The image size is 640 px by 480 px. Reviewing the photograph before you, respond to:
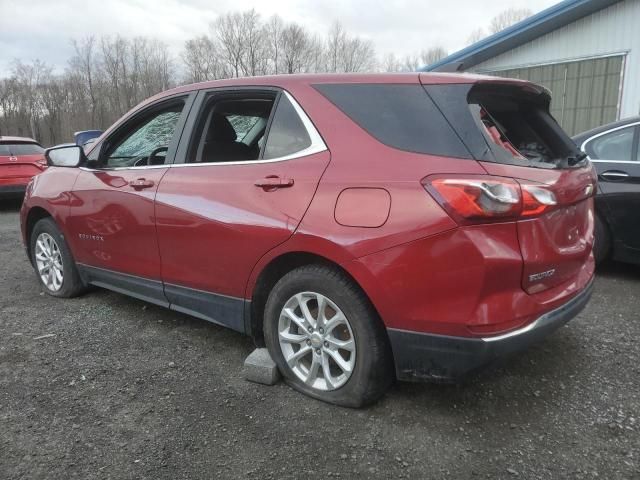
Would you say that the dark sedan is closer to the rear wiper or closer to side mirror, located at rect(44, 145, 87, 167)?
the rear wiper

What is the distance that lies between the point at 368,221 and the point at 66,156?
287 centimetres

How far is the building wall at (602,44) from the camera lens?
9.99 metres

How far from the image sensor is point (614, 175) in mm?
4621

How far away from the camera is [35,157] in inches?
405

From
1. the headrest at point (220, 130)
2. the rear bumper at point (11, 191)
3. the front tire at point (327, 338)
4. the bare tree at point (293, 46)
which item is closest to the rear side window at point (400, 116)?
the front tire at point (327, 338)

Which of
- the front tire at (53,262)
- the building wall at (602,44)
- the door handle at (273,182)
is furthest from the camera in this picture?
the building wall at (602,44)

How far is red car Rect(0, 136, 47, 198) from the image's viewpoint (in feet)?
32.4

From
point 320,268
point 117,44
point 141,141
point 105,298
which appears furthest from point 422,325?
point 117,44

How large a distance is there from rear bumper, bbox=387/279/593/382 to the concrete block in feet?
2.59

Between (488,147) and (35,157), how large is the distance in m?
10.4

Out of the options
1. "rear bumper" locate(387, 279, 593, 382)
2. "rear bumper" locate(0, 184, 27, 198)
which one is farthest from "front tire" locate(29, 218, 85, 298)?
"rear bumper" locate(0, 184, 27, 198)

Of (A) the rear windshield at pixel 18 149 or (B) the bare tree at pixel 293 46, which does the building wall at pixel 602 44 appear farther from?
(B) the bare tree at pixel 293 46

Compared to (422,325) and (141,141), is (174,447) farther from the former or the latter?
(141,141)

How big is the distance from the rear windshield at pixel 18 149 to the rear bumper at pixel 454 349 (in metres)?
10.2
